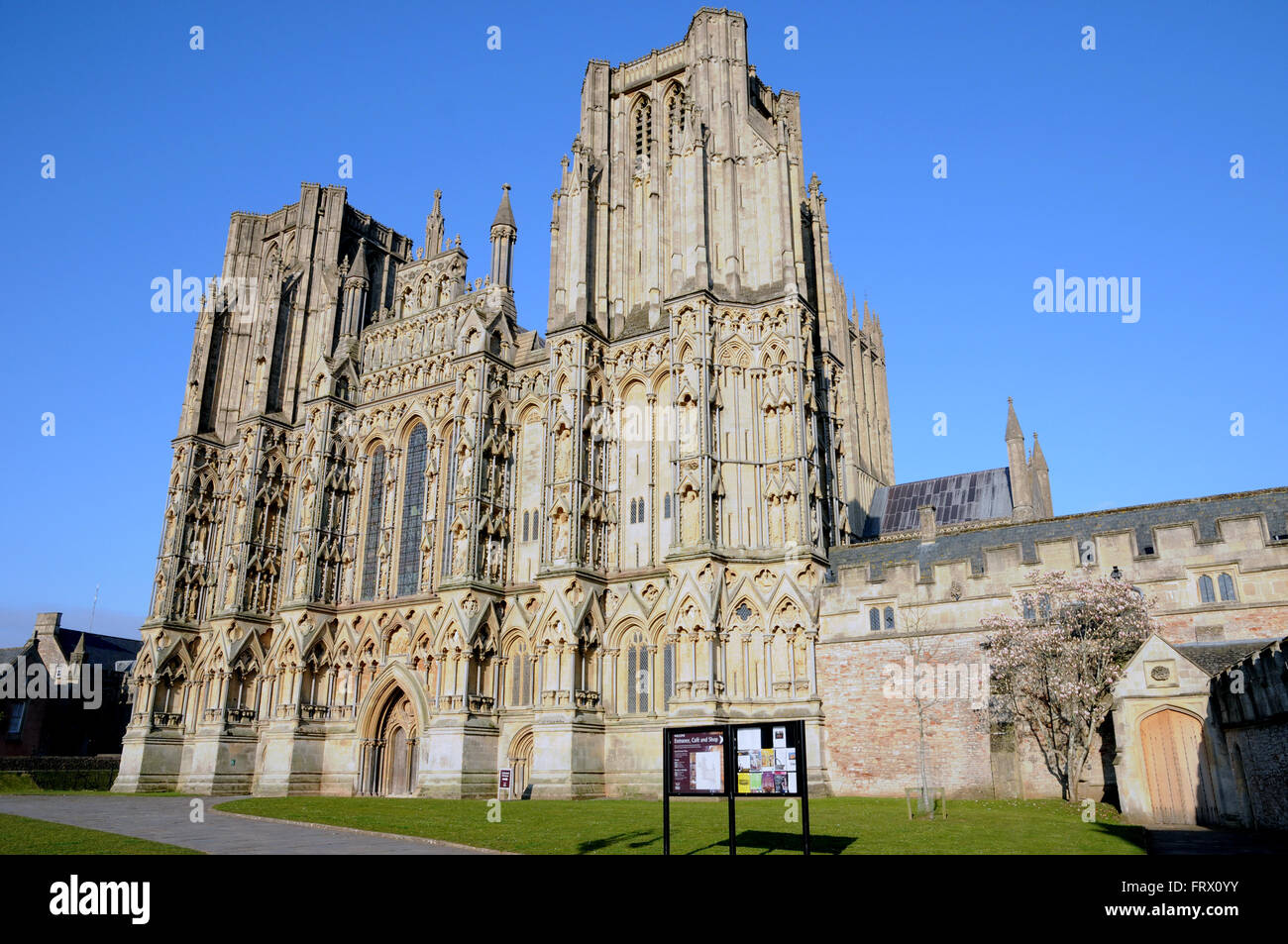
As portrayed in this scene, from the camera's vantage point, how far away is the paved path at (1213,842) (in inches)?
559

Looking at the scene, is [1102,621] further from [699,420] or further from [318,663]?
[318,663]

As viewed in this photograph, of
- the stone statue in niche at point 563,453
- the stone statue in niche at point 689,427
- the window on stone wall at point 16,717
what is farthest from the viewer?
the window on stone wall at point 16,717

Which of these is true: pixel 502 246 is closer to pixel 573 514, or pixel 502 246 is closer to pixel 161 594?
pixel 573 514

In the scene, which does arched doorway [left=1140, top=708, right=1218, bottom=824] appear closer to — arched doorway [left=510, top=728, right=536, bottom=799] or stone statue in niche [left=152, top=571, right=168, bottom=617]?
arched doorway [left=510, top=728, right=536, bottom=799]

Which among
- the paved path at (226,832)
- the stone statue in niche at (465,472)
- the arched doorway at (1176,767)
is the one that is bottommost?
the paved path at (226,832)

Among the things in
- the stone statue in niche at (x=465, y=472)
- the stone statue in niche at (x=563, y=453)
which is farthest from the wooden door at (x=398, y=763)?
the stone statue in niche at (x=563, y=453)

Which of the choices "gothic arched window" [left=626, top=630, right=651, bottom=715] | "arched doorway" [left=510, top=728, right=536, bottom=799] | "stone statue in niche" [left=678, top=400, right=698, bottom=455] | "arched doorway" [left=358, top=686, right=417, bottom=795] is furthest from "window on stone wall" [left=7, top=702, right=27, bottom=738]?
"stone statue in niche" [left=678, top=400, right=698, bottom=455]

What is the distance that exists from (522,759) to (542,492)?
1020cm

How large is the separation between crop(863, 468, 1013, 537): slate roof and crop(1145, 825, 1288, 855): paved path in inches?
1257

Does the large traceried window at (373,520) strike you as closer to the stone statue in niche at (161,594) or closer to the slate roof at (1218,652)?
the stone statue in niche at (161,594)

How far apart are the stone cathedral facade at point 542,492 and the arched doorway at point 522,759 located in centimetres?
15
